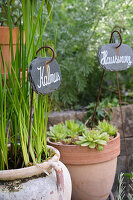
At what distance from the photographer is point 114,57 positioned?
1554 millimetres

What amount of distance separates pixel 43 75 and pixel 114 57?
628 mm

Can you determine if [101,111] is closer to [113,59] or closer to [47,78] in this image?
[113,59]

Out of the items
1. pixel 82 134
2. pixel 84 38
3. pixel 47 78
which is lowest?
pixel 82 134

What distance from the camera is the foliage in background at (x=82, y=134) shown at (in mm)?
1492

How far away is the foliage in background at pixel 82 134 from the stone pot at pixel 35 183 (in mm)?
387

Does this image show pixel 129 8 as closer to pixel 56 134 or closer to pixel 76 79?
pixel 76 79

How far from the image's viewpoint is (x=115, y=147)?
1.58 meters

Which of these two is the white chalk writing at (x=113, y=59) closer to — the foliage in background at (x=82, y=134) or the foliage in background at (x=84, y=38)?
the foliage in background at (x=82, y=134)

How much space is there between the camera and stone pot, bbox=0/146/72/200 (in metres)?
1.04

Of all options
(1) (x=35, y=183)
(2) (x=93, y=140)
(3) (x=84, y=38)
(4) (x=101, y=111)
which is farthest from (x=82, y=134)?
(3) (x=84, y=38)

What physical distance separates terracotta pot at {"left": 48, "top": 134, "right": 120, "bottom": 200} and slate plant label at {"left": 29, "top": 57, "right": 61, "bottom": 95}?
53 centimetres

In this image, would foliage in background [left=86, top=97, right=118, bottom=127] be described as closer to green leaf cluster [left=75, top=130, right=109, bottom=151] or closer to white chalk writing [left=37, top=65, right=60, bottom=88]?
green leaf cluster [left=75, top=130, right=109, bottom=151]

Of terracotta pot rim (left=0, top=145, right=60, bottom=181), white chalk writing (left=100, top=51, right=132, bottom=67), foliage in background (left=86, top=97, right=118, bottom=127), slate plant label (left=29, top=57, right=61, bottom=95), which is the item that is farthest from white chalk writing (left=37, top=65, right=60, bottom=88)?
foliage in background (left=86, top=97, right=118, bottom=127)

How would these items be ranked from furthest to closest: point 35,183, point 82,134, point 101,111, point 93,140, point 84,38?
point 84,38 → point 101,111 → point 82,134 → point 93,140 → point 35,183
